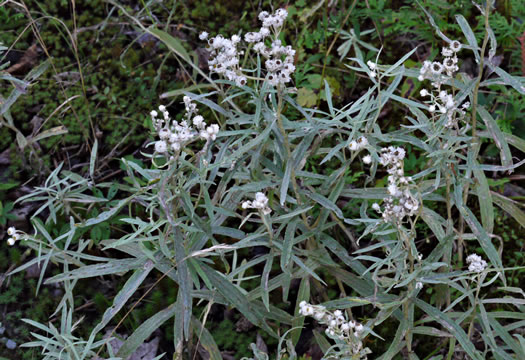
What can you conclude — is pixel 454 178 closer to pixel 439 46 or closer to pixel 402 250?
pixel 402 250

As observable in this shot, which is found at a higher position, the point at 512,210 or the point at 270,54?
the point at 270,54

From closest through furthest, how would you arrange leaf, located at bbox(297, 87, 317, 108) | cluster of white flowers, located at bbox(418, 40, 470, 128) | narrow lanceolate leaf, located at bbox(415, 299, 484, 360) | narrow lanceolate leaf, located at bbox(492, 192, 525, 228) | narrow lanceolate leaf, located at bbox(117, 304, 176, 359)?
cluster of white flowers, located at bbox(418, 40, 470, 128), narrow lanceolate leaf, located at bbox(415, 299, 484, 360), narrow lanceolate leaf, located at bbox(117, 304, 176, 359), narrow lanceolate leaf, located at bbox(492, 192, 525, 228), leaf, located at bbox(297, 87, 317, 108)

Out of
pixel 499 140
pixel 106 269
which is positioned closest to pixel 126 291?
pixel 106 269

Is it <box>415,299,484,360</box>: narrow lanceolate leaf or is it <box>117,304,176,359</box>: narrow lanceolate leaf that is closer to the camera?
<box>415,299,484,360</box>: narrow lanceolate leaf

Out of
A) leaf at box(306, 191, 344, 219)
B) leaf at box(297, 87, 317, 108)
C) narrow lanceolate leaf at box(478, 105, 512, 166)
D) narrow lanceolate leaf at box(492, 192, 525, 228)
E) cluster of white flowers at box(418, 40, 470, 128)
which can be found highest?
cluster of white flowers at box(418, 40, 470, 128)

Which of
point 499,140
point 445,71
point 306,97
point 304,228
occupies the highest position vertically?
point 445,71

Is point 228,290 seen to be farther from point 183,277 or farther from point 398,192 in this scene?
point 398,192

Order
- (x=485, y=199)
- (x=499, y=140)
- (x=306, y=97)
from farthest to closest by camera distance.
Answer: (x=306, y=97) < (x=485, y=199) < (x=499, y=140)

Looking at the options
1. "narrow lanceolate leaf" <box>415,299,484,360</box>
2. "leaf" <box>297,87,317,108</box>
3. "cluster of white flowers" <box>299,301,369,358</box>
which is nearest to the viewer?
"cluster of white flowers" <box>299,301,369,358</box>

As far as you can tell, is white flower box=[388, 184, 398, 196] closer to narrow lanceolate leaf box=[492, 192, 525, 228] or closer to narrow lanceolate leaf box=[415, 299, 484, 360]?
narrow lanceolate leaf box=[415, 299, 484, 360]

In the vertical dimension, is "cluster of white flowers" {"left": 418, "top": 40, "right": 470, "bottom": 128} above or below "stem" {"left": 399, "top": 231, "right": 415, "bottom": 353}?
above

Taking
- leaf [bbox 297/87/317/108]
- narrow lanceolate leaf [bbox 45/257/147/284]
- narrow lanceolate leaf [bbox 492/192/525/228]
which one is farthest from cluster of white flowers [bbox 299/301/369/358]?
leaf [bbox 297/87/317/108]
